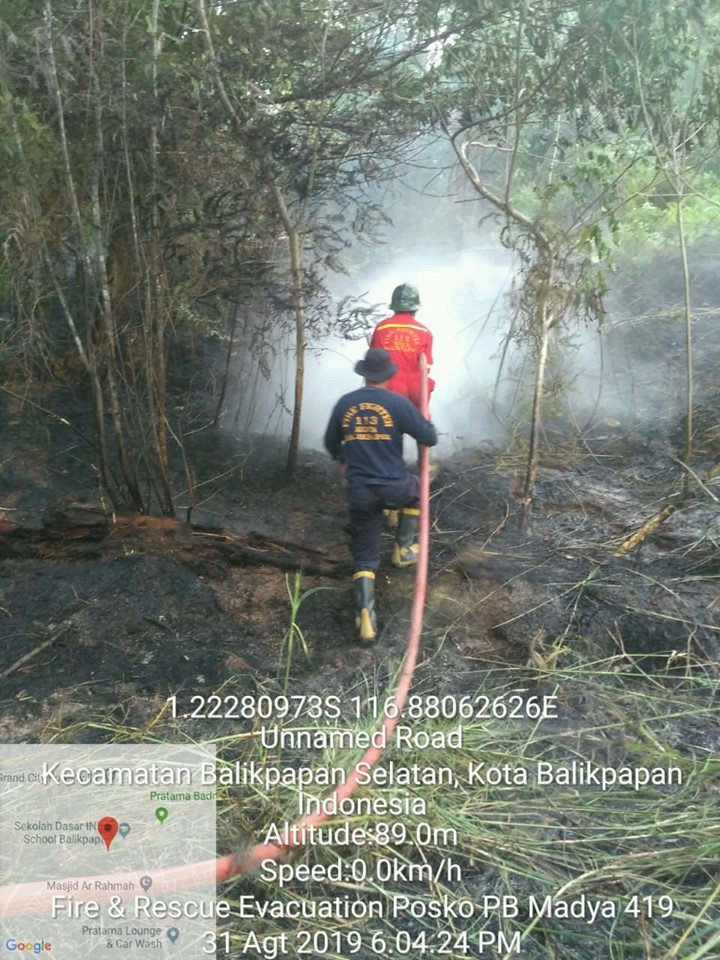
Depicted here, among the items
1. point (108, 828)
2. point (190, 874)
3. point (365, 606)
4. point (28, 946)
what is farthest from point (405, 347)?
point (28, 946)

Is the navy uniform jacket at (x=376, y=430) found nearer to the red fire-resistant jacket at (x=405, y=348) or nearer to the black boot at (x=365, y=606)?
the black boot at (x=365, y=606)

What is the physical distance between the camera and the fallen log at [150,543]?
209 inches

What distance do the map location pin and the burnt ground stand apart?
69cm

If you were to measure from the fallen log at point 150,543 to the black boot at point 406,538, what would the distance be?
0.40 m

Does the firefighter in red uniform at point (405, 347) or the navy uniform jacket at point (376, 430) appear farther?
the firefighter in red uniform at point (405, 347)

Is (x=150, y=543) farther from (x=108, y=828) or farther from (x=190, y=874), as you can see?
(x=190, y=874)

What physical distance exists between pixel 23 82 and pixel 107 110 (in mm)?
615

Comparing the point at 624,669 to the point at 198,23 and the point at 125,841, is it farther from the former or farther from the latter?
the point at 198,23

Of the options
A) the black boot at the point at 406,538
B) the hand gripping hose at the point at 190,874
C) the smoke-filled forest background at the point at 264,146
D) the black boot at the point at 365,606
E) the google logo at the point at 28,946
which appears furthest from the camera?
the black boot at the point at 406,538

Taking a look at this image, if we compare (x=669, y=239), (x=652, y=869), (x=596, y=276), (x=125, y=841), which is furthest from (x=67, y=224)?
(x=669, y=239)

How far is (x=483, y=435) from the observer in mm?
8703

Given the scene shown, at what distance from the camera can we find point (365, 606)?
4.45m

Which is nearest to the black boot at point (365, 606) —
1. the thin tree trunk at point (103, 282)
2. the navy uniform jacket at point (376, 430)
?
the navy uniform jacket at point (376, 430)

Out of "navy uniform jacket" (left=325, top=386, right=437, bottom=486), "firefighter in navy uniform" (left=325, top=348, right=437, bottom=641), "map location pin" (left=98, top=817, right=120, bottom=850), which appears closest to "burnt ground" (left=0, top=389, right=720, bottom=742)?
"firefighter in navy uniform" (left=325, top=348, right=437, bottom=641)
